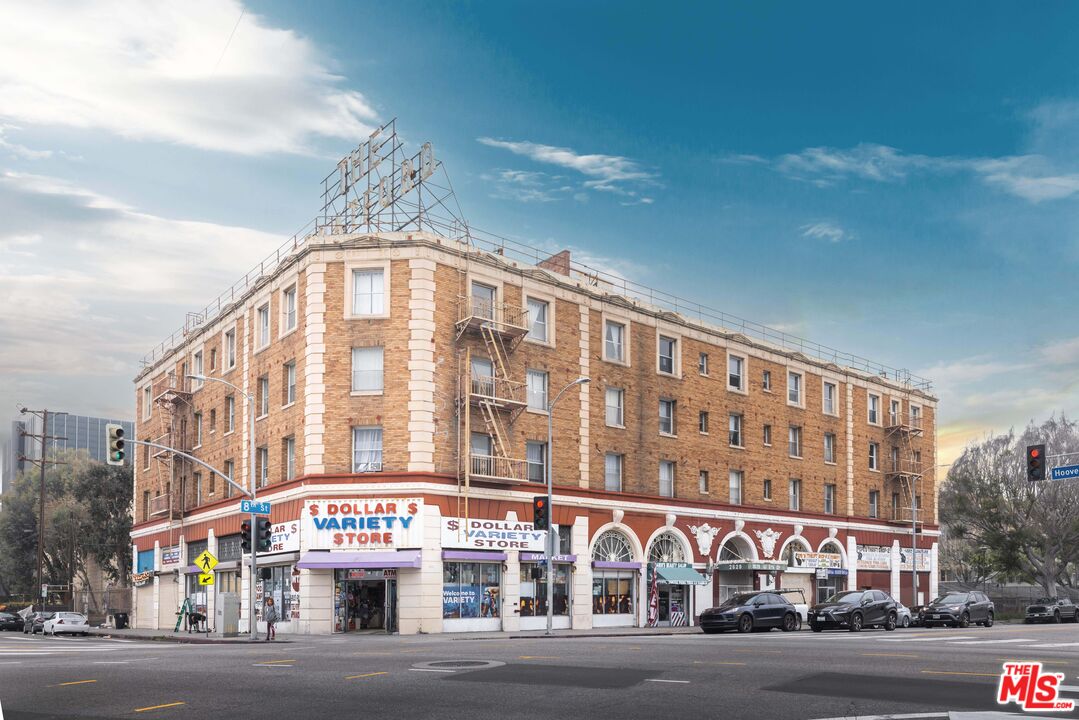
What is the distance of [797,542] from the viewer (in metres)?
61.8

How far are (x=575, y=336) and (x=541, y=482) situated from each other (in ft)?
23.5

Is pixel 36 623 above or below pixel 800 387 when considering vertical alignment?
below

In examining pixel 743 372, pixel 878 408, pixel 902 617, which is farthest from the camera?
pixel 878 408

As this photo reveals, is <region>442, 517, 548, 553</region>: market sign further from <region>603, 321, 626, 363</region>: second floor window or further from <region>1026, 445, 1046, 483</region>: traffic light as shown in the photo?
<region>1026, 445, 1046, 483</region>: traffic light

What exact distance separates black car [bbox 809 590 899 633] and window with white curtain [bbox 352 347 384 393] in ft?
63.2

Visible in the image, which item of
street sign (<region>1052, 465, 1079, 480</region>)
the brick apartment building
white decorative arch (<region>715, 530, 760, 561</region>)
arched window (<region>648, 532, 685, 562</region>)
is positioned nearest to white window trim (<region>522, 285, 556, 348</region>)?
the brick apartment building

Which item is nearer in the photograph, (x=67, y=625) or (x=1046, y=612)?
(x=67, y=625)

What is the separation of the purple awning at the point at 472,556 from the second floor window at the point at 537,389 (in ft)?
22.5

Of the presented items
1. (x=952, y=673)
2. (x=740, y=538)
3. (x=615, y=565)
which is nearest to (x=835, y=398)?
(x=740, y=538)

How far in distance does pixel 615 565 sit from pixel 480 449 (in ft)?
31.1

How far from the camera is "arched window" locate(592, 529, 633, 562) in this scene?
5019 cm

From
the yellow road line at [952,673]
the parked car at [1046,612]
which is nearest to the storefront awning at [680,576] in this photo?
the parked car at [1046,612]

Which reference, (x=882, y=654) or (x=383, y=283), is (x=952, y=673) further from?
(x=383, y=283)

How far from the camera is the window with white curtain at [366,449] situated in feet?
144
